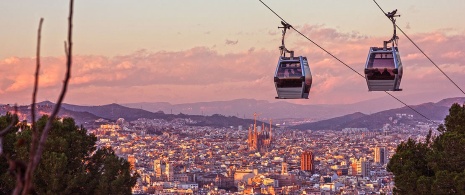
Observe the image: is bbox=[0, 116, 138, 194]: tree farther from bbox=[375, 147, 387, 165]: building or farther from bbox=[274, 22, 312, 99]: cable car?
bbox=[375, 147, 387, 165]: building

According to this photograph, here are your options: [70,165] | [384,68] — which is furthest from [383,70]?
[70,165]

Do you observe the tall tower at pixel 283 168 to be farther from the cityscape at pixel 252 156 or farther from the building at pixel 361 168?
the building at pixel 361 168

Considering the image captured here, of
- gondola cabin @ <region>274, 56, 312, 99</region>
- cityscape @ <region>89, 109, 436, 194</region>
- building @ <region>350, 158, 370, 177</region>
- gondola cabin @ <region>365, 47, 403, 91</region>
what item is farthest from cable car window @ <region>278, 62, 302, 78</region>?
building @ <region>350, 158, 370, 177</region>

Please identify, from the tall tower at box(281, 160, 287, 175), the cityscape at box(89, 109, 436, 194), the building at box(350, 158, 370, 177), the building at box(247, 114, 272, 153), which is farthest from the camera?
the building at box(247, 114, 272, 153)

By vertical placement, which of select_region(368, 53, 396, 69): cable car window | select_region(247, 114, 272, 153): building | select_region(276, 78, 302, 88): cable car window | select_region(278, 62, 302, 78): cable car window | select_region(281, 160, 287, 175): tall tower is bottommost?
select_region(281, 160, 287, 175): tall tower

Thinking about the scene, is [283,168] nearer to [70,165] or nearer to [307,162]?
[307,162]

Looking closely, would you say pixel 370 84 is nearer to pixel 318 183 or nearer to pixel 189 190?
pixel 189 190

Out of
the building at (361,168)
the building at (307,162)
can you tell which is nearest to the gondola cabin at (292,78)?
the building at (361,168)
